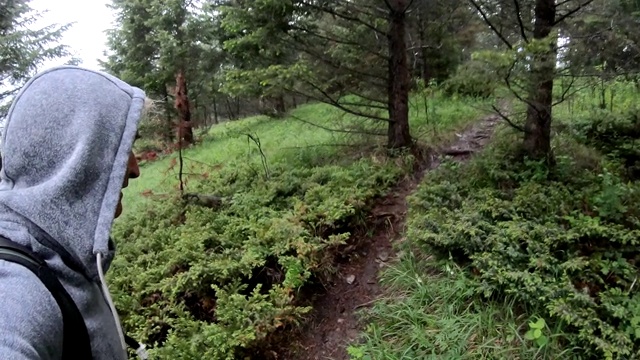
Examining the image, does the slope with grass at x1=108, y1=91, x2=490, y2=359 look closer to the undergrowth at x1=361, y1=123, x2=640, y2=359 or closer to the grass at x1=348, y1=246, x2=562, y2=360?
the grass at x1=348, y1=246, x2=562, y2=360

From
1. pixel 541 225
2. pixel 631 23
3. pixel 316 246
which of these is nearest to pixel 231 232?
pixel 316 246

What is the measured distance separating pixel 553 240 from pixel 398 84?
157 inches

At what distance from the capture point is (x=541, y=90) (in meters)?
5.32

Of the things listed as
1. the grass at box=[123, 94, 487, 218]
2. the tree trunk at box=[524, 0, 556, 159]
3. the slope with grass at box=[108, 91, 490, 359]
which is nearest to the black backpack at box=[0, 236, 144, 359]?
the slope with grass at box=[108, 91, 490, 359]

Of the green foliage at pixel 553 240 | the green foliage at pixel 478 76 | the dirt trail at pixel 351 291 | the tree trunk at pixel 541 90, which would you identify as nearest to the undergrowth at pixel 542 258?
the green foliage at pixel 553 240

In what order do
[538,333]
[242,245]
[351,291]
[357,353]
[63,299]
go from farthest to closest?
1. [242,245]
2. [351,291]
3. [357,353]
4. [538,333]
5. [63,299]

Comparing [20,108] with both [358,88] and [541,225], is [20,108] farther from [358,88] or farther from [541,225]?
[358,88]

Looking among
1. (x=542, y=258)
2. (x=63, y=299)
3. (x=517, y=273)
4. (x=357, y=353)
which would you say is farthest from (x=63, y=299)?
(x=542, y=258)

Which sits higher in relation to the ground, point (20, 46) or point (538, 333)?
point (20, 46)

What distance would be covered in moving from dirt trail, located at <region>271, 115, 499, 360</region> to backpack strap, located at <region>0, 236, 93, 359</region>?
307 cm

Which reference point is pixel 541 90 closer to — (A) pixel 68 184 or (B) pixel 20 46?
(A) pixel 68 184

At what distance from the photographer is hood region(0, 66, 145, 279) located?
4.34ft

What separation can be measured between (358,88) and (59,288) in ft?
22.9

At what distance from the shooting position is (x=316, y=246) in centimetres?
482
